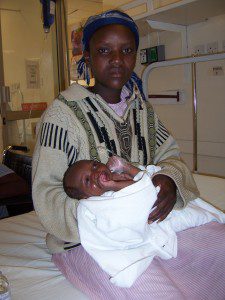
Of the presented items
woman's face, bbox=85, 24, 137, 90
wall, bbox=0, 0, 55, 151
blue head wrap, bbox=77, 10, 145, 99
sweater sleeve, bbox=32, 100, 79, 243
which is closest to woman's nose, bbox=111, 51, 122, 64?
woman's face, bbox=85, 24, 137, 90

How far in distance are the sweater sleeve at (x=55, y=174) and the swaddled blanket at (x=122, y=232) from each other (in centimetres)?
10

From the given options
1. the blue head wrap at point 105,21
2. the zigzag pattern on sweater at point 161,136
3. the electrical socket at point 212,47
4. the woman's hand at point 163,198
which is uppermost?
the electrical socket at point 212,47

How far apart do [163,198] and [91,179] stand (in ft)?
0.79

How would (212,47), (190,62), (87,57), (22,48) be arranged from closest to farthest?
(87,57) < (190,62) < (212,47) < (22,48)

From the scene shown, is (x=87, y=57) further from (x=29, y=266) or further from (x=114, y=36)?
(x=29, y=266)

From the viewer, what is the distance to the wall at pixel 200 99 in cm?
221

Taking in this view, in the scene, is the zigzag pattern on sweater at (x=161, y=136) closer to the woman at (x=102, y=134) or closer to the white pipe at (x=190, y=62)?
the woman at (x=102, y=134)

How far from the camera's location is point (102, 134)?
123cm

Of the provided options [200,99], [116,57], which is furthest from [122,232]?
[200,99]

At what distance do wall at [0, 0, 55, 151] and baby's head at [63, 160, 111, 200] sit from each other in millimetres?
2989

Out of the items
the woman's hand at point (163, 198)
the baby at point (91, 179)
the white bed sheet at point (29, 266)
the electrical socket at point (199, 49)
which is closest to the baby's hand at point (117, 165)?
the baby at point (91, 179)

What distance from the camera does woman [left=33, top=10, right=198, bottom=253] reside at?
1078 millimetres

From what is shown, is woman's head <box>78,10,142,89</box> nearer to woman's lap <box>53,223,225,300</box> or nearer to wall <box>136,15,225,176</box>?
woman's lap <box>53,223,225,300</box>

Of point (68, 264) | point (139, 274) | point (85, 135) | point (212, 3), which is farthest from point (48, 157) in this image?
point (212, 3)
